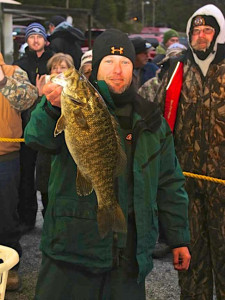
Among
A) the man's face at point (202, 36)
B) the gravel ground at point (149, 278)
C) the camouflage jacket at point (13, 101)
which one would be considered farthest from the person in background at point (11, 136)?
the man's face at point (202, 36)

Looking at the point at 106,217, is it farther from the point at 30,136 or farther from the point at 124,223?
the point at 30,136

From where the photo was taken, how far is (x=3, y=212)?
14.4ft

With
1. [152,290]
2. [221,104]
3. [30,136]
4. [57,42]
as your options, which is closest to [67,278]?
[30,136]

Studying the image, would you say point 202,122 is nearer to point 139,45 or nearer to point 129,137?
point 129,137

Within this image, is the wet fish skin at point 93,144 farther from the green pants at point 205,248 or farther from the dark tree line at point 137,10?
the dark tree line at point 137,10

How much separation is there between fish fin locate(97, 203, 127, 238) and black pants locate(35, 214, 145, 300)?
0.20m

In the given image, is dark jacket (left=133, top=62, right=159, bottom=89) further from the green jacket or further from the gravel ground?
the green jacket

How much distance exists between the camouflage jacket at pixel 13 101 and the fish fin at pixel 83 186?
6.08 feet

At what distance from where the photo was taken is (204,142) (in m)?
3.81

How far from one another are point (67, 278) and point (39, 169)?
196cm

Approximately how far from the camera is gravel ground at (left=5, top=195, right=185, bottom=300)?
175 inches

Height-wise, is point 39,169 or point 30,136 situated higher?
point 30,136

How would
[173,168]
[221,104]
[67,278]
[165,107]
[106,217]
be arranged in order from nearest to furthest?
[106,217]
[67,278]
[173,168]
[221,104]
[165,107]

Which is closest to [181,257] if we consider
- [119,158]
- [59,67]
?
[119,158]
